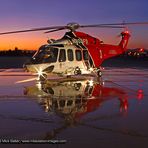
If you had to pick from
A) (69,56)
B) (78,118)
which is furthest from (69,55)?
(78,118)

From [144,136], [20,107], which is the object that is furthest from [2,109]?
[144,136]

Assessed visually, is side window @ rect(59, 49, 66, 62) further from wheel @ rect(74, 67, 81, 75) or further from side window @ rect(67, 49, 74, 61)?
wheel @ rect(74, 67, 81, 75)

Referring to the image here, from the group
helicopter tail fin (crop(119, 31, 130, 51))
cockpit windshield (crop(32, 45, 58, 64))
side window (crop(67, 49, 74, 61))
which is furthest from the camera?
helicopter tail fin (crop(119, 31, 130, 51))

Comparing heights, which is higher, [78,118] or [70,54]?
[70,54]

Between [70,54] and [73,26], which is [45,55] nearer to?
[70,54]

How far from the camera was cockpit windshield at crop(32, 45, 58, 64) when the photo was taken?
20.7 meters

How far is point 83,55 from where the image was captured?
→ 22.7m

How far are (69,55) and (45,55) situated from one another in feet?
5.53

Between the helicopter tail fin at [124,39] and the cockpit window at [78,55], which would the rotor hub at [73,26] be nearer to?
the cockpit window at [78,55]

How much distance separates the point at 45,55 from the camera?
2084cm

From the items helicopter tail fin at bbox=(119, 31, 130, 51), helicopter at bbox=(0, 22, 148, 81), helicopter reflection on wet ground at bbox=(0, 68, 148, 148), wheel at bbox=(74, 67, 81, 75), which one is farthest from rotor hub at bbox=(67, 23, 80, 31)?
helicopter reflection on wet ground at bbox=(0, 68, 148, 148)

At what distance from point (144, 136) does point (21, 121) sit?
318cm

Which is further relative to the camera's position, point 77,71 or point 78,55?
point 78,55

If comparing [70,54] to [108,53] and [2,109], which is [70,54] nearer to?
[108,53]
